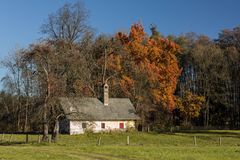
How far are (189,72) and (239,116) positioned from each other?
13.7 metres

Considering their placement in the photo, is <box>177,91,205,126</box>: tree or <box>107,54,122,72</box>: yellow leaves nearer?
<box>107,54,122,72</box>: yellow leaves

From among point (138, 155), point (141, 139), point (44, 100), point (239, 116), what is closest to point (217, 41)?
point (239, 116)

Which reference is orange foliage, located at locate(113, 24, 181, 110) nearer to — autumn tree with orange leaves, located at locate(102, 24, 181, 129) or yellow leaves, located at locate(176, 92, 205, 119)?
autumn tree with orange leaves, located at locate(102, 24, 181, 129)

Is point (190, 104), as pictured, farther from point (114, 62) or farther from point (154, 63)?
point (114, 62)

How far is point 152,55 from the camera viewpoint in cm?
8150

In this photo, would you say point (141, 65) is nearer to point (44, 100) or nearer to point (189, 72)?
point (189, 72)

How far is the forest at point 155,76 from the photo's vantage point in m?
74.3

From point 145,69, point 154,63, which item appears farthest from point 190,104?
point 145,69

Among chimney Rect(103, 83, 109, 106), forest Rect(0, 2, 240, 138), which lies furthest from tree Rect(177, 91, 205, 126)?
chimney Rect(103, 83, 109, 106)

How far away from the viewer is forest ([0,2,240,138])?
74.3 metres

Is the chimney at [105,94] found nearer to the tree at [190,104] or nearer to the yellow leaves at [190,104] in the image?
the yellow leaves at [190,104]

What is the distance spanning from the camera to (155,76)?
260 ft

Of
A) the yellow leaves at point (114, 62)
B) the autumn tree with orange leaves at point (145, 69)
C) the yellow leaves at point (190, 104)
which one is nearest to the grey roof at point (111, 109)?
the autumn tree with orange leaves at point (145, 69)

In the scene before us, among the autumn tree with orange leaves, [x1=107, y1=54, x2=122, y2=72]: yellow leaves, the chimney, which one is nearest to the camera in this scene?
the chimney
